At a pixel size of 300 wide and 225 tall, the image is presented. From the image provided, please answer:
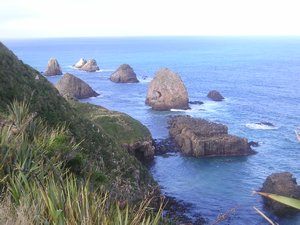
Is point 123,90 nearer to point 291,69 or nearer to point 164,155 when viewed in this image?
point 164,155

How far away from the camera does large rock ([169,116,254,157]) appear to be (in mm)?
55812

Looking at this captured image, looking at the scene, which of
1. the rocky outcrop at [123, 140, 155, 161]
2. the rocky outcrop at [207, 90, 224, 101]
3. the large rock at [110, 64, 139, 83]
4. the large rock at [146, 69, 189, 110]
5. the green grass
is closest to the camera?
the green grass

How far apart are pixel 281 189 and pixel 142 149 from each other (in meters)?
21.4

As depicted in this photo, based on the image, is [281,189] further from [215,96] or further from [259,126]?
[215,96]

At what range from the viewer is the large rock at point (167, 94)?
87.2m

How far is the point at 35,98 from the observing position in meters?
27.3

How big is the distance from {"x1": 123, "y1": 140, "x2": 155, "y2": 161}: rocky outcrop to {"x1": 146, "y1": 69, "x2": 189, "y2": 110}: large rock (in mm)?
30916

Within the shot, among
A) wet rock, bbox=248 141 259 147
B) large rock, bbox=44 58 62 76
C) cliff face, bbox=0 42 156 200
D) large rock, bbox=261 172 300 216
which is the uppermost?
cliff face, bbox=0 42 156 200

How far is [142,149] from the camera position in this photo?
55.9 m

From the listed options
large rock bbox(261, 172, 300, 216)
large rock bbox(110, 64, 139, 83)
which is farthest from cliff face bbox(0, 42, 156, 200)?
large rock bbox(110, 64, 139, 83)

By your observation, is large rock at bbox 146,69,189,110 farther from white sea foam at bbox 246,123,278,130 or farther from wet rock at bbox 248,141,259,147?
wet rock at bbox 248,141,259,147

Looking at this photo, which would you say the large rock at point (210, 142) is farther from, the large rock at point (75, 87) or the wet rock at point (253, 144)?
the large rock at point (75, 87)

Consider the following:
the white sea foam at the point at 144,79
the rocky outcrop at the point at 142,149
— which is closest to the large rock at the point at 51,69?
the white sea foam at the point at 144,79

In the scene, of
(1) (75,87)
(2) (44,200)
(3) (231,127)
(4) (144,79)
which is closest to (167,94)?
(3) (231,127)
